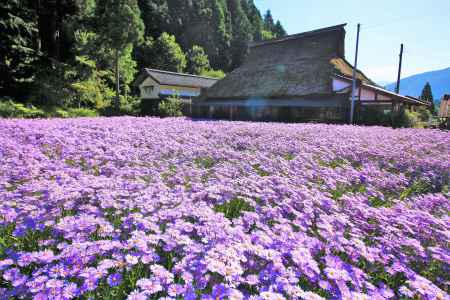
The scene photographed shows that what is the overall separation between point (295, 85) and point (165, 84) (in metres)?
21.2

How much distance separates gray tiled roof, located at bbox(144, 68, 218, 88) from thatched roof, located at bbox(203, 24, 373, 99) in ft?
34.2

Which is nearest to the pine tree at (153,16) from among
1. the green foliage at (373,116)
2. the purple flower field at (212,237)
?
the green foliage at (373,116)

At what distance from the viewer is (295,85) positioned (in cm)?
2673

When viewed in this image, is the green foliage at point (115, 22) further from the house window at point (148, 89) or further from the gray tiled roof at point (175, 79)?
the house window at point (148, 89)

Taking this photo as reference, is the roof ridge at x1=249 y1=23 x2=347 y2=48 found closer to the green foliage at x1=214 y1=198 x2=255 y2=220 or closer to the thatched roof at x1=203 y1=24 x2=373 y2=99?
the thatched roof at x1=203 y1=24 x2=373 y2=99

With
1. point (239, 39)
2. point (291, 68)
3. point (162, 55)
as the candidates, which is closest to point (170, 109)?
point (291, 68)

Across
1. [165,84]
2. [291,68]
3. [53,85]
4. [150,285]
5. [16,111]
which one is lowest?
[150,285]

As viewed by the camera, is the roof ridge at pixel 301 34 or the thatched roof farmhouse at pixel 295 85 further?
the roof ridge at pixel 301 34

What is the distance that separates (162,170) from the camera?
185 inches

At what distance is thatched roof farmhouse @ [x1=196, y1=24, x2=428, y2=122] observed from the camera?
23391 millimetres

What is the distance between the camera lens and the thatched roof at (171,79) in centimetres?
4088

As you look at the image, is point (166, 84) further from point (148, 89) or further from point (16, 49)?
point (16, 49)

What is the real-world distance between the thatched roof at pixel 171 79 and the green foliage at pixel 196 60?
39.9 feet

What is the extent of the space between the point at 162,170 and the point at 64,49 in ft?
90.4
